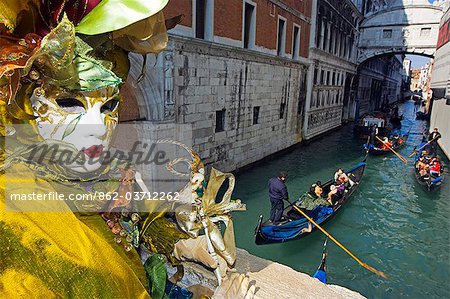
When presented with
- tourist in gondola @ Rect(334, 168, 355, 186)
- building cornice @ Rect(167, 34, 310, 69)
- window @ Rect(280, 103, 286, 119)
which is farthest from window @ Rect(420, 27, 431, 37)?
tourist in gondola @ Rect(334, 168, 355, 186)

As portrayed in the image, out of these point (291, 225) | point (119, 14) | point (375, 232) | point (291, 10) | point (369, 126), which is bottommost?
point (375, 232)

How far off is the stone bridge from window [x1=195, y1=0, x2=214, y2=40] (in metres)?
17.6

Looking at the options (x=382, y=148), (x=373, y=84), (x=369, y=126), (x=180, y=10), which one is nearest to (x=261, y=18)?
(x=180, y=10)

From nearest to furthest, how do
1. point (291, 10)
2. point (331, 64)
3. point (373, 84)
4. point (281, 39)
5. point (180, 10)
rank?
1. point (180, 10)
2. point (281, 39)
3. point (291, 10)
4. point (331, 64)
5. point (373, 84)

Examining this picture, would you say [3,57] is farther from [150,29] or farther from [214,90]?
[214,90]

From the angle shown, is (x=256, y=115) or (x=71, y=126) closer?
(x=71, y=126)

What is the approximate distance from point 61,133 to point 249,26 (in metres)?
9.26

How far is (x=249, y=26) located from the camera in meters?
9.33

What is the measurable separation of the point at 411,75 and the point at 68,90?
3281 inches

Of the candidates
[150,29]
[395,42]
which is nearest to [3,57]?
[150,29]

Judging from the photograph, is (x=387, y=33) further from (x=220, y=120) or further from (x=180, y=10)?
(x=180, y=10)

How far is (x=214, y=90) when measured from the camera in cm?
791

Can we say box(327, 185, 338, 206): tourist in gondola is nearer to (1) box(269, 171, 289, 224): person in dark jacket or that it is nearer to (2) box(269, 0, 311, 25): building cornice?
(1) box(269, 171, 289, 224): person in dark jacket

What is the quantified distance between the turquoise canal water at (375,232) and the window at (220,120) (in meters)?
1.68
